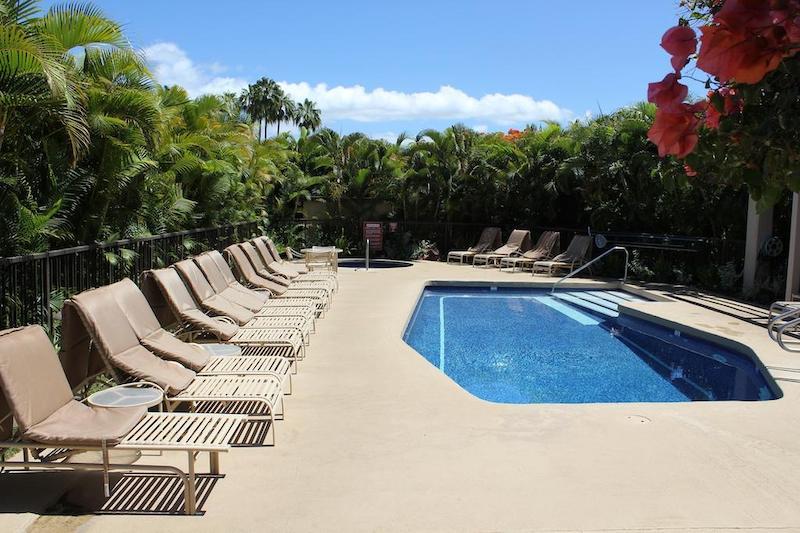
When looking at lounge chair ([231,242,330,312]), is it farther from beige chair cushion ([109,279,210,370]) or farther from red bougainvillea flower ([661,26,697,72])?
red bougainvillea flower ([661,26,697,72])

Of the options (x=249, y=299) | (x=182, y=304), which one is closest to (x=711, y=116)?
(x=182, y=304)

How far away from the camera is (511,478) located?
184 inches

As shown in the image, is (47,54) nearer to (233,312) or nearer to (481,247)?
(233,312)

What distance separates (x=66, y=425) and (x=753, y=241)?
13318 mm

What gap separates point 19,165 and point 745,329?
394 inches

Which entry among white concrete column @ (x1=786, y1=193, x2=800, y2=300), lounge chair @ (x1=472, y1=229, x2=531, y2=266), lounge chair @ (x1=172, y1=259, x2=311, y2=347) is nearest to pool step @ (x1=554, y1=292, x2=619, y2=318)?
white concrete column @ (x1=786, y1=193, x2=800, y2=300)

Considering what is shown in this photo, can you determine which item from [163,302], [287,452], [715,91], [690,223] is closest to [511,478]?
[287,452]

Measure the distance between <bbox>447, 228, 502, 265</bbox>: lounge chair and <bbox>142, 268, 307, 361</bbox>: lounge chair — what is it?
45.7 ft

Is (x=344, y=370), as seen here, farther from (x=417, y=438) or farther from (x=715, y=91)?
(x=715, y=91)

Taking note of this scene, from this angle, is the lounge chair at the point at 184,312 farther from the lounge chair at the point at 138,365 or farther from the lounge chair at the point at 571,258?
the lounge chair at the point at 571,258

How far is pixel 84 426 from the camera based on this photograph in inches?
165

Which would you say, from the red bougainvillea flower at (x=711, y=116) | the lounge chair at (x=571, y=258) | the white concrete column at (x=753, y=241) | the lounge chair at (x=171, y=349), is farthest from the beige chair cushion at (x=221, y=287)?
the lounge chair at (x=571, y=258)

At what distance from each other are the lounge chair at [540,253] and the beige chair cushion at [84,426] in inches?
599

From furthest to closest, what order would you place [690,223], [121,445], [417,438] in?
[690,223]
[417,438]
[121,445]
